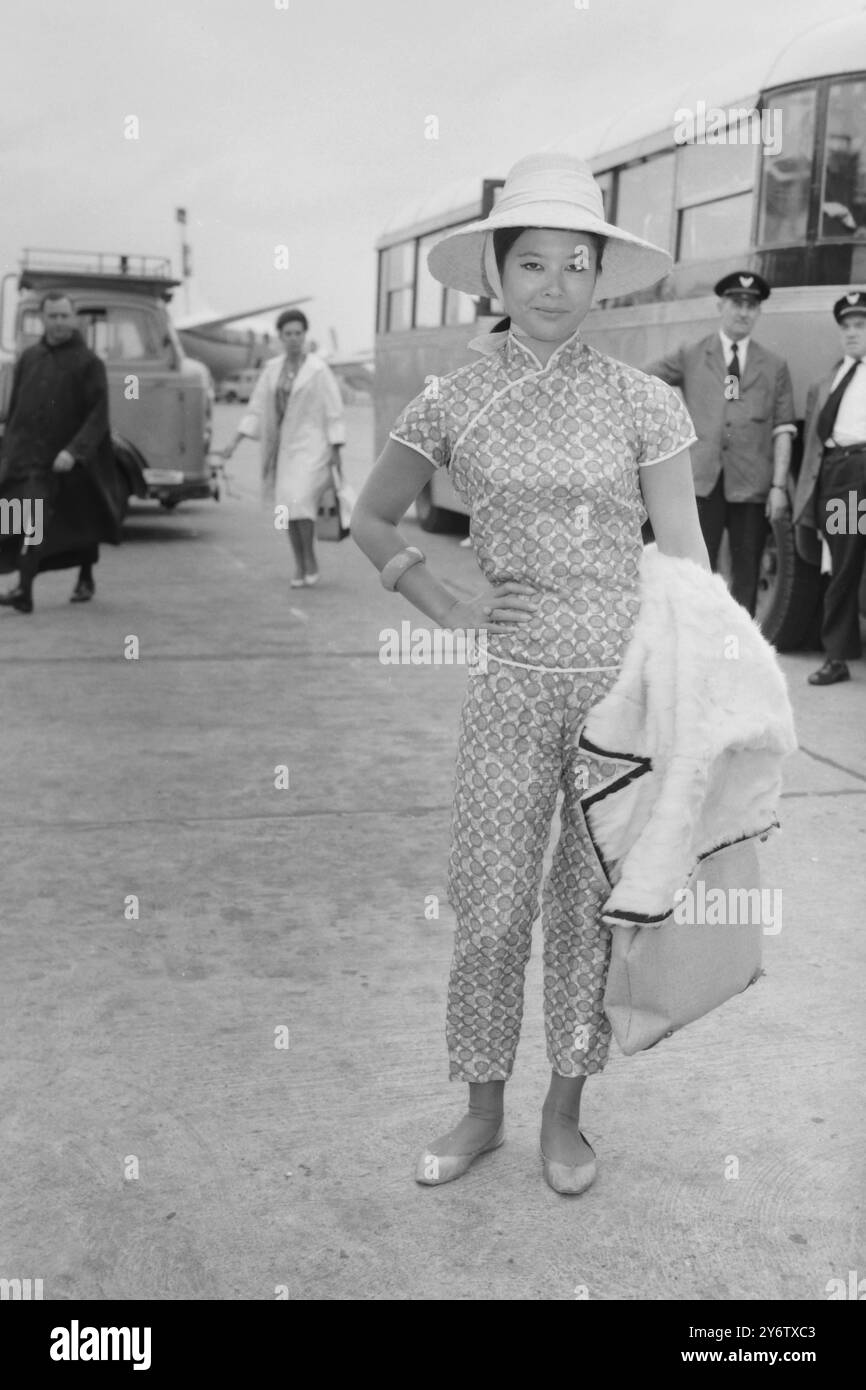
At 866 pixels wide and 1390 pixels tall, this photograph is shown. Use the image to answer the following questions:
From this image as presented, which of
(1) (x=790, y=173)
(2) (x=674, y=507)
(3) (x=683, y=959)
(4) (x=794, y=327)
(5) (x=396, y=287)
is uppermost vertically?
(1) (x=790, y=173)

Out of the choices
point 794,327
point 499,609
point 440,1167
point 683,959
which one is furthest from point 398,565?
point 794,327

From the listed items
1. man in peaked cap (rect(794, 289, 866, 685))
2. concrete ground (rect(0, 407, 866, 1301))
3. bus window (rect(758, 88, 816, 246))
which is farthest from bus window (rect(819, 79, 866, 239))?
concrete ground (rect(0, 407, 866, 1301))

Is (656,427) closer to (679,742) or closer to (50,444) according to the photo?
(679,742)

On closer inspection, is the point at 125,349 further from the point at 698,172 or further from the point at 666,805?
the point at 666,805

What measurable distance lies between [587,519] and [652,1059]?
1436 millimetres

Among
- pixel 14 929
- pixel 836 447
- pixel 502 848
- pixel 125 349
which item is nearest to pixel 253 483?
pixel 125 349

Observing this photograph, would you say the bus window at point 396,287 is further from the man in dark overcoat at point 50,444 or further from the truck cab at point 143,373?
the man in dark overcoat at point 50,444

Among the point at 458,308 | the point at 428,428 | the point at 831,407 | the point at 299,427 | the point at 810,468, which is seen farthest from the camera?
→ the point at 458,308

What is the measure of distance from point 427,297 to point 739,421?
7.13 metres

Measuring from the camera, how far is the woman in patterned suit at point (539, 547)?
2.80 meters

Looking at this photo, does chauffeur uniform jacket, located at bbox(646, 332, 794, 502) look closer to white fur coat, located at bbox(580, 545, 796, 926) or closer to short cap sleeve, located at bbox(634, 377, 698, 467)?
short cap sleeve, located at bbox(634, 377, 698, 467)

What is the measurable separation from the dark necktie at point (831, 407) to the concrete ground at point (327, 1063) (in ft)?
5.61

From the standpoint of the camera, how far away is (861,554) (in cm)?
775

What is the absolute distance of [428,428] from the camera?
114 inches
